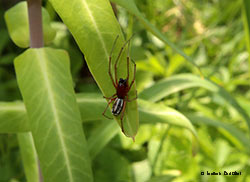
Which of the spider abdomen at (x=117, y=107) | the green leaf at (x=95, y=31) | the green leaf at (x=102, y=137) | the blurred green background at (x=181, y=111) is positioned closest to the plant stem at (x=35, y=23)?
the green leaf at (x=95, y=31)

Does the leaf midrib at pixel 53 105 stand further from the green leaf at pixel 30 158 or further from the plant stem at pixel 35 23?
the green leaf at pixel 30 158

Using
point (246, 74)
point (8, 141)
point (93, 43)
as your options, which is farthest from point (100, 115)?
point (246, 74)

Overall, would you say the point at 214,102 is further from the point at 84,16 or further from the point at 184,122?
the point at 84,16

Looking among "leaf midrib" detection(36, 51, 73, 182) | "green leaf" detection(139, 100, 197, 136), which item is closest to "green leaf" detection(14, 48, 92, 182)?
"leaf midrib" detection(36, 51, 73, 182)

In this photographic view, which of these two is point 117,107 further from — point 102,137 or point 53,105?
point 102,137

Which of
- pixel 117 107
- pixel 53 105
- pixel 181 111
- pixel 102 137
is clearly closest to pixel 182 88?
pixel 181 111

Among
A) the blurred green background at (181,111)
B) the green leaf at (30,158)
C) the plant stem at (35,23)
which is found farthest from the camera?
the blurred green background at (181,111)

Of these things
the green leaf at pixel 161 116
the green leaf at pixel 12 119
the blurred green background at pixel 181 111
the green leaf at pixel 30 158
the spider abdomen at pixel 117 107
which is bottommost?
the blurred green background at pixel 181 111
